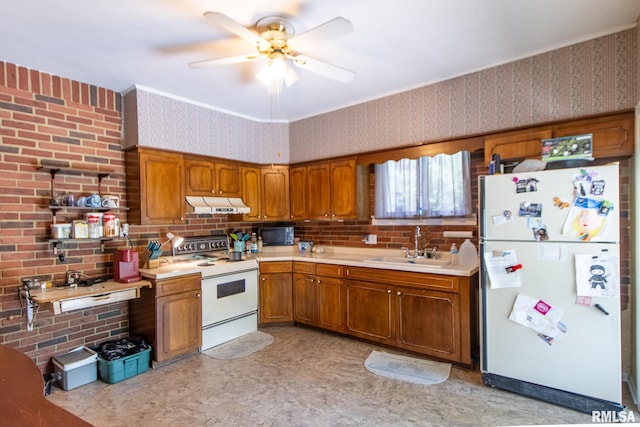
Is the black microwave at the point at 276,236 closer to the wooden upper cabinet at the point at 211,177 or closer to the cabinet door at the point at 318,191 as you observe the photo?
the cabinet door at the point at 318,191

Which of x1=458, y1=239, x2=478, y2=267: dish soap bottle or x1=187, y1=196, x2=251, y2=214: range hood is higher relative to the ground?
x1=187, y1=196, x2=251, y2=214: range hood

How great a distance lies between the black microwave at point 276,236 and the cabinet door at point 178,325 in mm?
1414

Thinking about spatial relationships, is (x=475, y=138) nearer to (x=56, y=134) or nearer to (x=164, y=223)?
(x=164, y=223)

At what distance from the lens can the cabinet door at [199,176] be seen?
3697 mm

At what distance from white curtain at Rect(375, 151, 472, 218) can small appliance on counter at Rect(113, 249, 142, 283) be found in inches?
102

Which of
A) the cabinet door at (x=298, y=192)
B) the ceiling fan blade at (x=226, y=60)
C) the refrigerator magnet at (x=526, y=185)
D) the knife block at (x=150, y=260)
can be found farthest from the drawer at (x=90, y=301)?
the refrigerator magnet at (x=526, y=185)

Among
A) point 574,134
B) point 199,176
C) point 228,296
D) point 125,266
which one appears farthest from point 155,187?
point 574,134

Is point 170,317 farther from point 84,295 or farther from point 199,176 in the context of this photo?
point 199,176

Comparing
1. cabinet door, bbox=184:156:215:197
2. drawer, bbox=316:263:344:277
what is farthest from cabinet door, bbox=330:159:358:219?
cabinet door, bbox=184:156:215:197

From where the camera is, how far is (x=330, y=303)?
3764 millimetres

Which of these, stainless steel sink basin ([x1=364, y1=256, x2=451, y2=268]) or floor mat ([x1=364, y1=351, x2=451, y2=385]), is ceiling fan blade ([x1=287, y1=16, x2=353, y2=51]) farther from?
floor mat ([x1=364, y1=351, x2=451, y2=385])

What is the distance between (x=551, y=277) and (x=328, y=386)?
6.07 ft

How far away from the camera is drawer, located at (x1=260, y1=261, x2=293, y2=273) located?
403 centimetres

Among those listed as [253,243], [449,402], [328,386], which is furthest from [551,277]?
[253,243]
